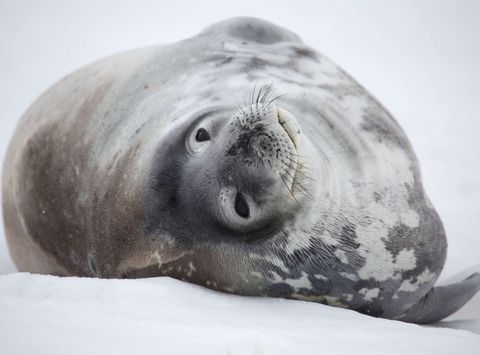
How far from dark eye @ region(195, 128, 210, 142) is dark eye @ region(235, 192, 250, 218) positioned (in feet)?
1.08

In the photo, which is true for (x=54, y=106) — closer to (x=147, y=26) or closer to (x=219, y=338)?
(x=219, y=338)

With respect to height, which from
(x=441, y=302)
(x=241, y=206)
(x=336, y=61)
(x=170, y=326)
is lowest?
(x=441, y=302)

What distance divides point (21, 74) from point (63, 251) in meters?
4.31

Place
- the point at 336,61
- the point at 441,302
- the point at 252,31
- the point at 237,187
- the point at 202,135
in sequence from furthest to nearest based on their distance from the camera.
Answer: the point at 336,61 < the point at 252,31 < the point at 441,302 < the point at 202,135 < the point at 237,187

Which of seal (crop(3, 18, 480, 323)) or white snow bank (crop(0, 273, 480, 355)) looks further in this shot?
seal (crop(3, 18, 480, 323))

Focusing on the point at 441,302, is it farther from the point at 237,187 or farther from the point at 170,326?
the point at 170,326

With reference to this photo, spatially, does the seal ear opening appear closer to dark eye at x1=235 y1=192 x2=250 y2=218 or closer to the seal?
the seal

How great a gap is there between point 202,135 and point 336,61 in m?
4.26

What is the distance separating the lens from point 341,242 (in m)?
2.19

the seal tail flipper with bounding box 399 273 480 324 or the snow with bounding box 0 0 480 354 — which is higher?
the snow with bounding box 0 0 480 354

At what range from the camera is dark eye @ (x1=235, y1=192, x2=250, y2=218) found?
204cm

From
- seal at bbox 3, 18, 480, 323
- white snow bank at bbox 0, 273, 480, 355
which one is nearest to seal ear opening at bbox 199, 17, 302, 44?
seal at bbox 3, 18, 480, 323

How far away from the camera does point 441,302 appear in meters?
2.60

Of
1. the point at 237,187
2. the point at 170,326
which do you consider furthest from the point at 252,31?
the point at 170,326
